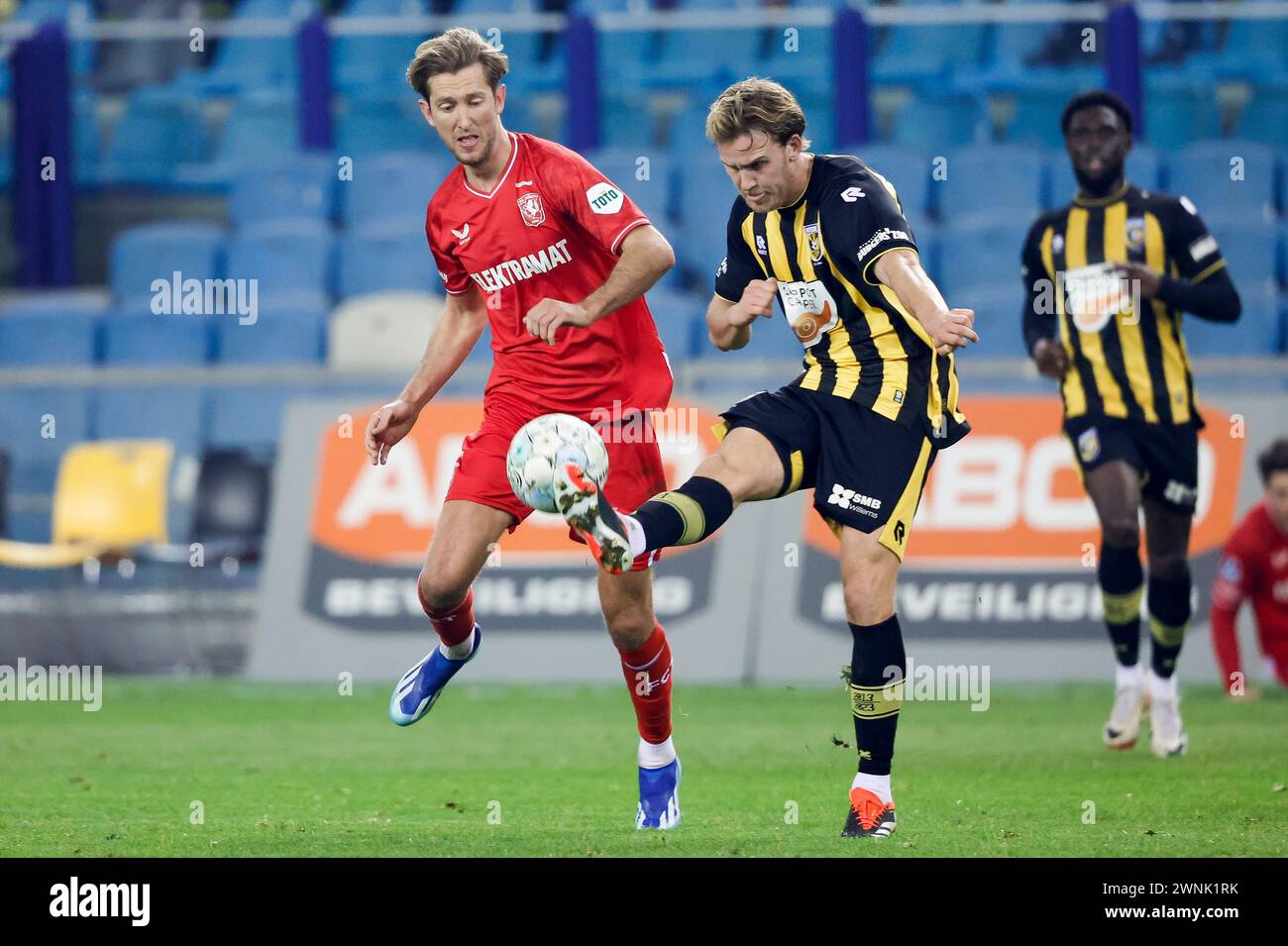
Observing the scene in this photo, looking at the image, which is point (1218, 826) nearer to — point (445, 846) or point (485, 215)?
point (445, 846)

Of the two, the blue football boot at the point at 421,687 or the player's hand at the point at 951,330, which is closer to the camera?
the player's hand at the point at 951,330

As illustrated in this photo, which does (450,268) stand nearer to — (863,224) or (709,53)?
(863,224)

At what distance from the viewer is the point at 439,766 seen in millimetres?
7574

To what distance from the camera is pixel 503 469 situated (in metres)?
6.15

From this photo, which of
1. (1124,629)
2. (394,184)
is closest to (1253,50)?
(394,184)

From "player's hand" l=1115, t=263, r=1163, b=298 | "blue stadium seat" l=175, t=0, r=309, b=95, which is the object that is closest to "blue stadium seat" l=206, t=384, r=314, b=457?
"blue stadium seat" l=175, t=0, r=309, b=95

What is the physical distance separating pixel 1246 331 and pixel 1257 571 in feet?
8.32

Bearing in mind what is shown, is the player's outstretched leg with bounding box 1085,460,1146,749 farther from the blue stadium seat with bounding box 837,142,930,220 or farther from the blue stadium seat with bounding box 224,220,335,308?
the blue stadium seat with bounding box 224,220,335,308

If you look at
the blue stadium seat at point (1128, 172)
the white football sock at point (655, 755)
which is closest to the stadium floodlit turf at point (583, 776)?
the white football sock at point (655, 755)

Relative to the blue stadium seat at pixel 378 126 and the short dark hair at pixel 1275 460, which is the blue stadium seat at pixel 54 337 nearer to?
the blue stadium seat at pixel 378 126

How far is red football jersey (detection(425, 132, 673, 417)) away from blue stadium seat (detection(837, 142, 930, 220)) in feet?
20.6

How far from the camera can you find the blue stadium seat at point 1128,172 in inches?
480

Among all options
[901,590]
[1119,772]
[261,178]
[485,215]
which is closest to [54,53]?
A: [261,178]

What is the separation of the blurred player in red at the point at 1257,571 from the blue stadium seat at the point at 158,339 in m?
6.57
